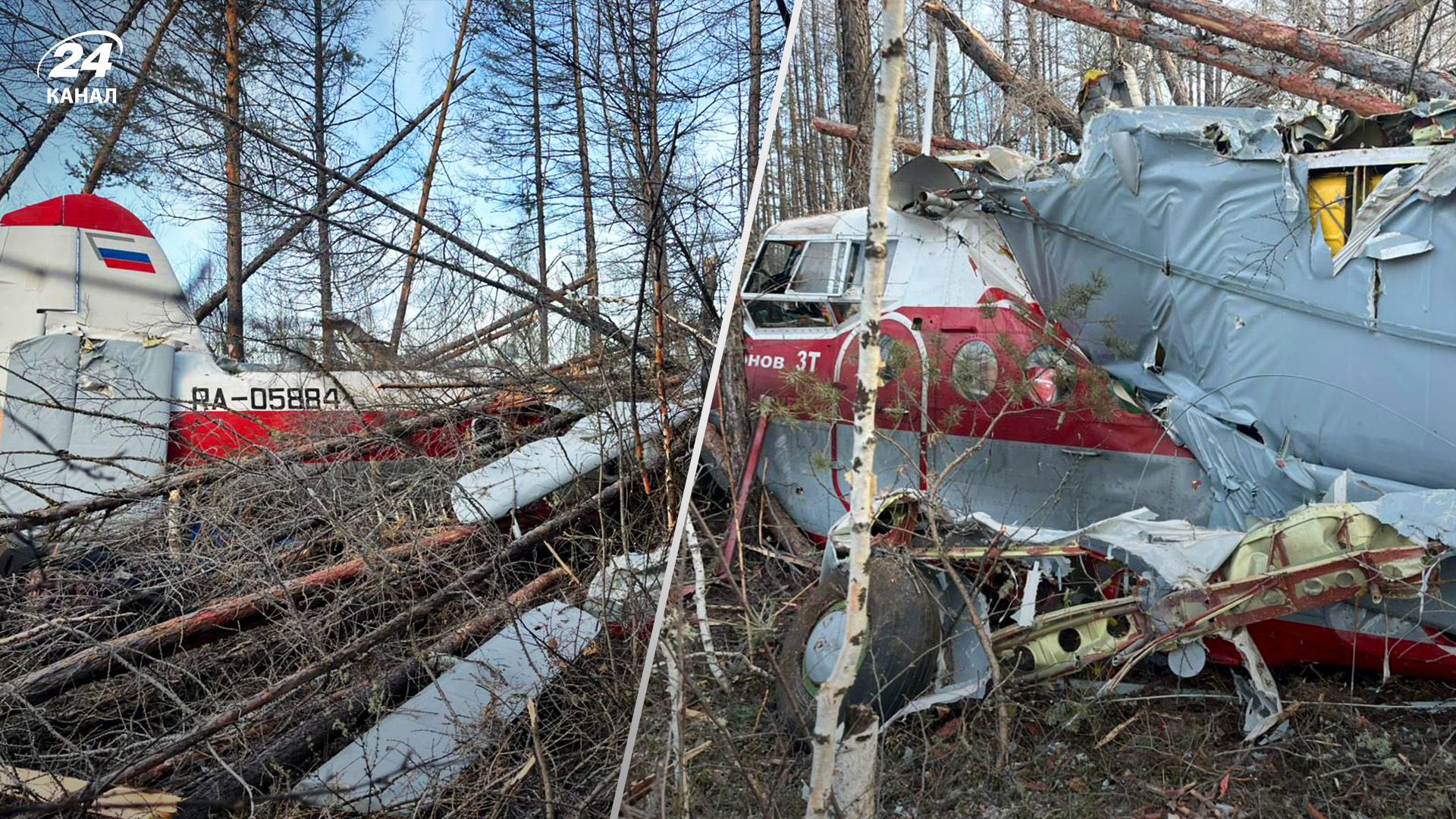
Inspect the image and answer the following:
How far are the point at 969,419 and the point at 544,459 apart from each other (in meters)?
2.15

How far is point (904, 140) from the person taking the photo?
565 centimetres

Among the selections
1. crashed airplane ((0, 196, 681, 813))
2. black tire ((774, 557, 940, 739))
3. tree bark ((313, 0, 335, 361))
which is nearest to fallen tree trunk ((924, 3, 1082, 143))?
black tire ((774, 557, 940, 739))

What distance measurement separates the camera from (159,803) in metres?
2.14

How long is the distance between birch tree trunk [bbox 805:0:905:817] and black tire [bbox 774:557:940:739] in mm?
1047

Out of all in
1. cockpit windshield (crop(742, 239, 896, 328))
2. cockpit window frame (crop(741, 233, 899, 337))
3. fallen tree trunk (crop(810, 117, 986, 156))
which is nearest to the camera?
fallen tree trunk (crop(810, 117, 986, 156))

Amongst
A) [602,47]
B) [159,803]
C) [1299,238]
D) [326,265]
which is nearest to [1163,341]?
[1299,238]

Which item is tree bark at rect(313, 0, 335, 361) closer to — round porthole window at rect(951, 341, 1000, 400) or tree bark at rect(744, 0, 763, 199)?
tree bark at rect(744, 0, 763, 199)

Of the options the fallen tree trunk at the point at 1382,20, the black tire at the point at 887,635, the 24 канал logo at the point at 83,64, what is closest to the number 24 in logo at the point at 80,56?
the 24 канал logo at the point at 83,64

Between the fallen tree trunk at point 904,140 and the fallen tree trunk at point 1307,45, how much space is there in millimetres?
1422

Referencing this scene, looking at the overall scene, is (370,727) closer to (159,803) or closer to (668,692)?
(159,803)

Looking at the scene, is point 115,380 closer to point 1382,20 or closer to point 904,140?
point 904,140

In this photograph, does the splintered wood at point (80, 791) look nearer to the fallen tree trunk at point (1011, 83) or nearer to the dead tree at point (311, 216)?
the dead tree at point (311, 216)

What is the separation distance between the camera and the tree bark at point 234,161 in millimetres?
2066

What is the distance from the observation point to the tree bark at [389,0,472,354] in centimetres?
203
